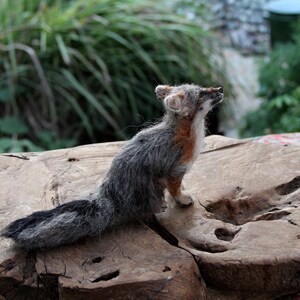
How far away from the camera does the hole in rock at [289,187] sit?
1.98m

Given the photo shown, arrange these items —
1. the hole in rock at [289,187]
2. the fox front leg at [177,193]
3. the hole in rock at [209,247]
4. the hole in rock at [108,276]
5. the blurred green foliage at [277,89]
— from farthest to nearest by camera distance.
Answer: the blurred green foliage at [277,89] < the hole in rock at [289,187] < the fox front leg at [177,193] < the hole in rock at [209,247] < the hole in rock at [108,276]

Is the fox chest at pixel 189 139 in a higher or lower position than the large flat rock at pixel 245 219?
higher

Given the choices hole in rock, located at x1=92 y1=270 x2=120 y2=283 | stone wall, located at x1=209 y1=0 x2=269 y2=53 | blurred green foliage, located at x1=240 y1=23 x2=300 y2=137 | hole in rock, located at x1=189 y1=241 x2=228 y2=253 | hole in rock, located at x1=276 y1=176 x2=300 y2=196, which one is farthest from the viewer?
stone wall, located at x1=209 y1=0 x2=269 y2=53

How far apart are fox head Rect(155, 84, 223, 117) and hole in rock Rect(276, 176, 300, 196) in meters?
0.44

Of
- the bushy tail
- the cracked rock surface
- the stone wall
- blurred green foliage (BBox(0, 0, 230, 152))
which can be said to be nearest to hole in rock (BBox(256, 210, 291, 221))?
the cracked rock surface

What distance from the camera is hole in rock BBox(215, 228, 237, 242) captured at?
1762 millimetres

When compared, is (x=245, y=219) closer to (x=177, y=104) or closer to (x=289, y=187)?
(x=289, y=187)

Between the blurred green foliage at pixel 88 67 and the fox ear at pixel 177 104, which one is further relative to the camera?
the blurred green foliage at pixel 88 67

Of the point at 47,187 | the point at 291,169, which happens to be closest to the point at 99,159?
the point at 47,187

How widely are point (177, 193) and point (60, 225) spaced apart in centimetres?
42

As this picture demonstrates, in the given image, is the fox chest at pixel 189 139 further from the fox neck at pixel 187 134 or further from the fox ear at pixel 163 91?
the fox ear at pixel 163 91

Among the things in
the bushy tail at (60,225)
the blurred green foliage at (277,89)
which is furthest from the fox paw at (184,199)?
the blurred green foliage at (277,89)

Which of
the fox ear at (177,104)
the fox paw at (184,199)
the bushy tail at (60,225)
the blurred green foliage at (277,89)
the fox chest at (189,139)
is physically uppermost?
the fox ear at (177,104)

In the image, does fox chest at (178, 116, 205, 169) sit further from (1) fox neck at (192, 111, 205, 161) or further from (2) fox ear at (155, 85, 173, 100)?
(2) fox ear at (155, 85, 173, 100)
